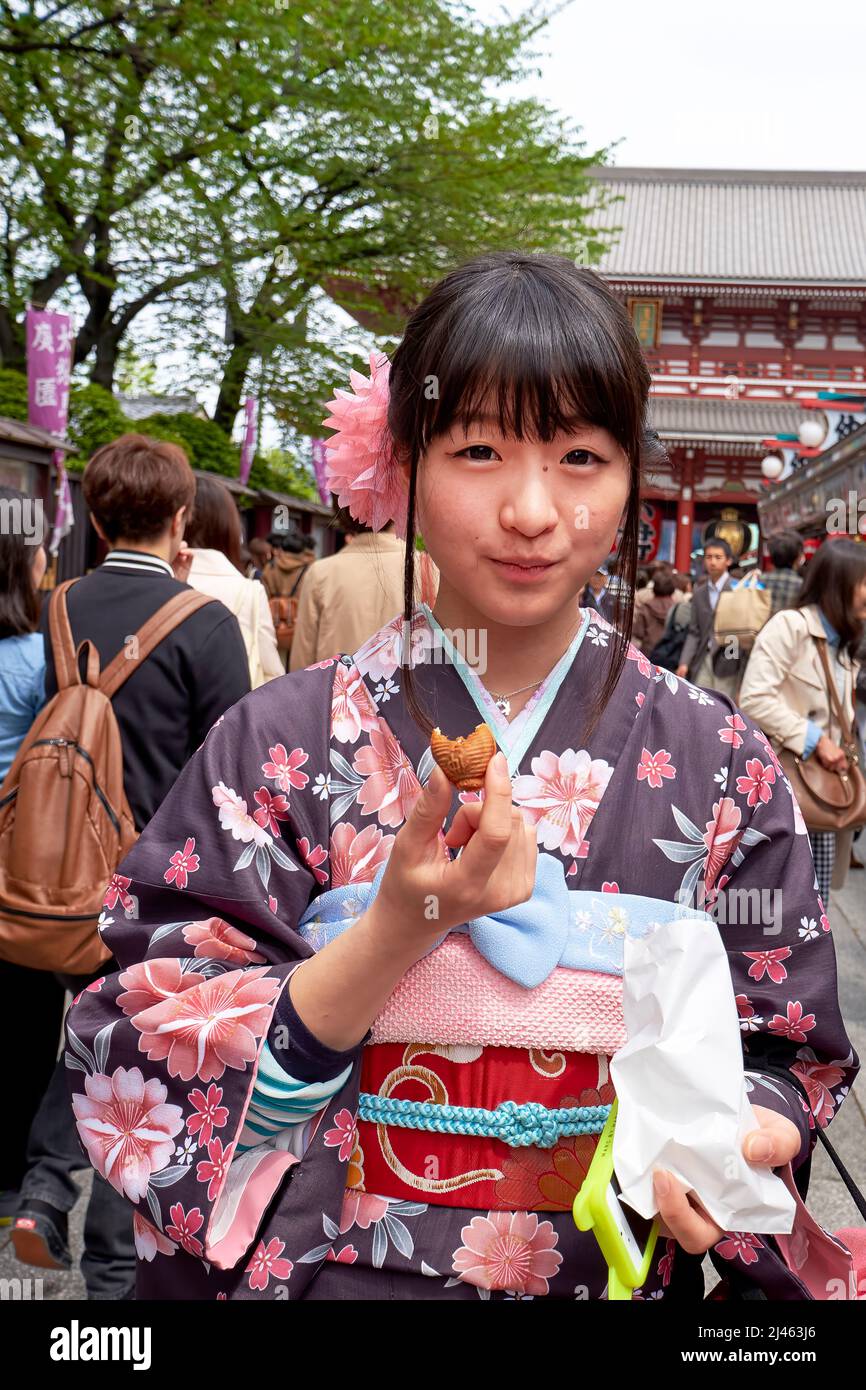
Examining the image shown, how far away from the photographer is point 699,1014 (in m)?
1.20

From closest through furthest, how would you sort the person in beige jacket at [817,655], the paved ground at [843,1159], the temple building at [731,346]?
1. the paved ground at [843,1159]
2. the person in beige jacket at [817,655]
3. the temple building at [731,346]

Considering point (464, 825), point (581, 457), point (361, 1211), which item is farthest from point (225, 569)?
point (464, 825)

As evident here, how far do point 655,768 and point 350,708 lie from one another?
1.27 ft

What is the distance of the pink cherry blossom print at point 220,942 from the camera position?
1.40m

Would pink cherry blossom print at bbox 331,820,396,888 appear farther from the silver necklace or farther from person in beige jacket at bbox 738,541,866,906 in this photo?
person in beige jacket at bbox 738,541,866,906

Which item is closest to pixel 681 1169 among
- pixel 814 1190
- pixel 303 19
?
pixel 814 1190

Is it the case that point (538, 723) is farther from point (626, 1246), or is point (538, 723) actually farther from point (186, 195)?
point (186, 195)

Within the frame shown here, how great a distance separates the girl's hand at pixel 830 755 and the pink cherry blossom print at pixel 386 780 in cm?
355

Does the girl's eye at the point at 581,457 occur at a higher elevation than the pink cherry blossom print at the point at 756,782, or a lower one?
higher

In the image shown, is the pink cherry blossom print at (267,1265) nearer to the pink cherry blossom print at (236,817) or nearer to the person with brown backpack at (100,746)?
the pink cherry blossom print at (236,817)

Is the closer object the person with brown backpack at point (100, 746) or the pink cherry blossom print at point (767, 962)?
the pink cherry blossom print at point (767, 962)

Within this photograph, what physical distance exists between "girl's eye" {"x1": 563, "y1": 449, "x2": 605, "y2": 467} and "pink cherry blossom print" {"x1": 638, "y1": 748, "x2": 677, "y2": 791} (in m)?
0.36

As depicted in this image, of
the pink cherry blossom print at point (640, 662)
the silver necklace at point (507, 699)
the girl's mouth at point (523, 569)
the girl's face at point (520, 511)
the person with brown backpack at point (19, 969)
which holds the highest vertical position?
the girl's face at point (520, 511)

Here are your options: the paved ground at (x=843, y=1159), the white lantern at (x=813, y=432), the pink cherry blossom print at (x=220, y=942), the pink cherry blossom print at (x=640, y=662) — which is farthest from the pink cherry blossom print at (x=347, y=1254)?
the white lantern at (x=813, y=432)
